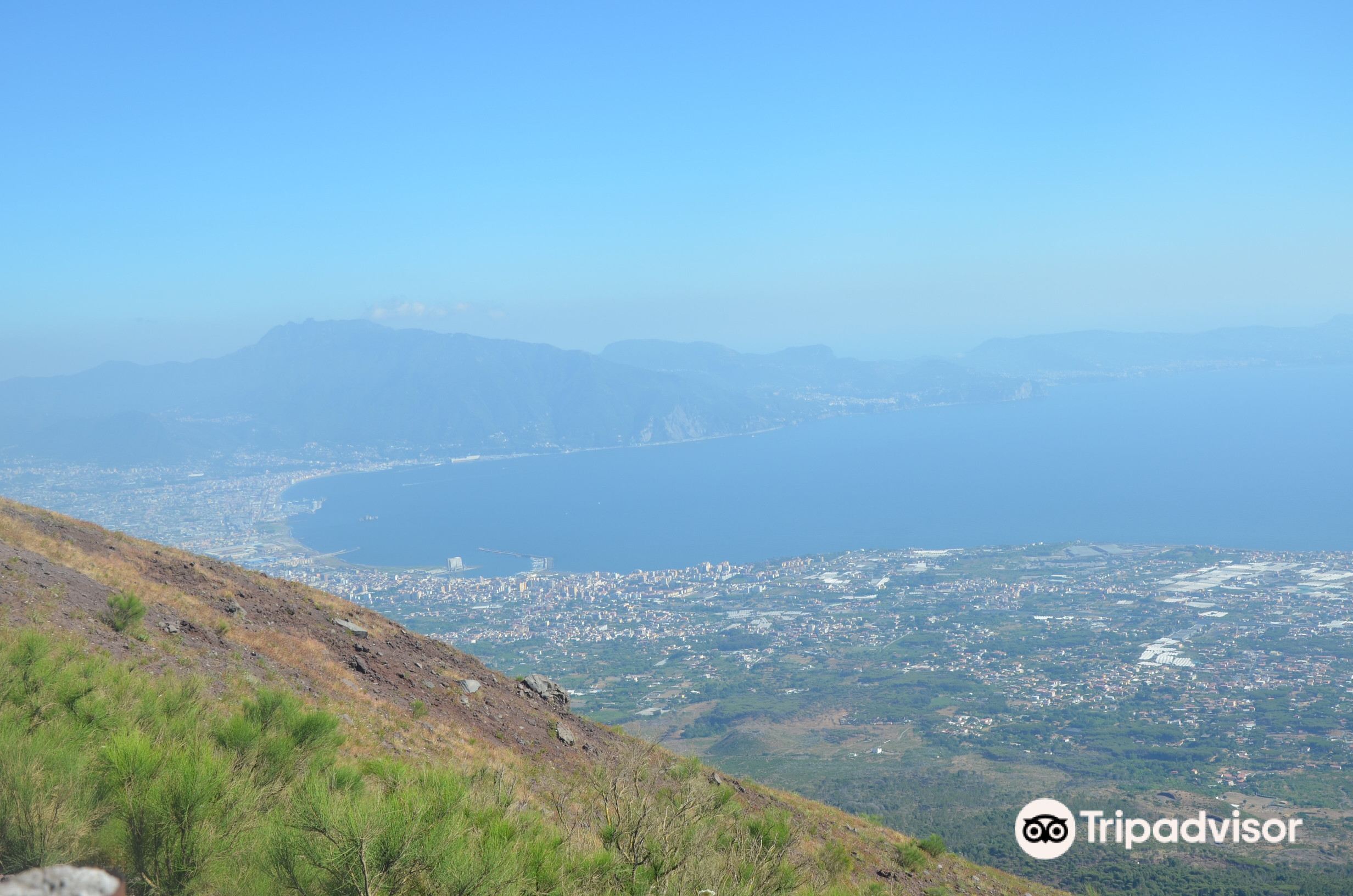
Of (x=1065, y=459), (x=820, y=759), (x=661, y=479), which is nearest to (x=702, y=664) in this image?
(x=820, y=759)

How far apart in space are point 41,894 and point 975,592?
68037 millimetres

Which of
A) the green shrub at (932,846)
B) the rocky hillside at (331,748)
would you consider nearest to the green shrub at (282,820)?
the rocky hillside at (331,748)

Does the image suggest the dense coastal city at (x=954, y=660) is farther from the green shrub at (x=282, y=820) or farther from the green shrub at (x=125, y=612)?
the green shrub at (x=125, y=612)

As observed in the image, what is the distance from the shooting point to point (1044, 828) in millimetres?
15586


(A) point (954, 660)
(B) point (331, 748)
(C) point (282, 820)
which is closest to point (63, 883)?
(C) point (282, 820)

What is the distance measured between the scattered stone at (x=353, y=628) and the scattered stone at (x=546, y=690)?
278 cm

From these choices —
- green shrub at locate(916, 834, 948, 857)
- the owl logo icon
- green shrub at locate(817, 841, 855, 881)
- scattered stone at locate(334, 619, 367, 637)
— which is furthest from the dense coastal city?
scattered stone at locate(334, 619, 367, 637)

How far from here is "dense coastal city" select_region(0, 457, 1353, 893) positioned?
30.4m

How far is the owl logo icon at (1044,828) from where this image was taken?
15078 millimetres

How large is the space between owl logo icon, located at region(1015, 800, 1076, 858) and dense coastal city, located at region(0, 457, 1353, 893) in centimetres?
210

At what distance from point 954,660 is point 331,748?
47.8 metres

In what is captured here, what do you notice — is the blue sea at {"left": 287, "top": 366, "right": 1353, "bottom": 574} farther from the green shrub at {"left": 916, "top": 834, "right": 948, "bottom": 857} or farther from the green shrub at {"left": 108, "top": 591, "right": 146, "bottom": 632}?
the green shrub at {"left": 108, "top": 591, "right": 146, "bottom": 632}

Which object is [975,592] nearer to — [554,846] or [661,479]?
[554,846]

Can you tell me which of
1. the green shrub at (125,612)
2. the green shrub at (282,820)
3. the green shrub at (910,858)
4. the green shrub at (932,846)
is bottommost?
the green shrub at (932,846)
